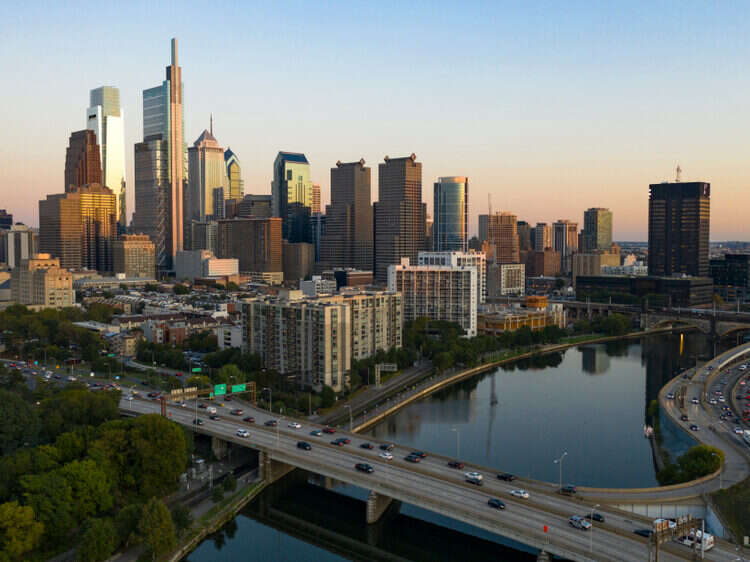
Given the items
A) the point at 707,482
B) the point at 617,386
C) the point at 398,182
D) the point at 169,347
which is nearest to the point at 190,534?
the point at 707,482

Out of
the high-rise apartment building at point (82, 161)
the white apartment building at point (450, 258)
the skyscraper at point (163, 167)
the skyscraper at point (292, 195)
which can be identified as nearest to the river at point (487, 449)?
the white apartment building at point (450, 258)

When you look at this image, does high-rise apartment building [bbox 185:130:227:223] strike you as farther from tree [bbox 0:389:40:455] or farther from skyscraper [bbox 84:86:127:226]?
tree [bbox 0:389:40:455]

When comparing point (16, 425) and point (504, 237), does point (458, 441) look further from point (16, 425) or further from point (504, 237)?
point (504, 237)

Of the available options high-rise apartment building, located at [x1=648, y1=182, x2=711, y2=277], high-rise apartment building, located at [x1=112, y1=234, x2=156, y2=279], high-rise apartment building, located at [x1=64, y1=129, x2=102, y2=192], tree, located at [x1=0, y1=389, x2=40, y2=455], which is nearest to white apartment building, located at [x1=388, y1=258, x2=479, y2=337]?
tree, located at [x1=0, y1=389, x2=40, y2=455]

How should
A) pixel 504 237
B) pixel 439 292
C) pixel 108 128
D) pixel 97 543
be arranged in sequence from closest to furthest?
pixel 97 543 < pixel 439 292 < pixel 504 237 < pixel 108 128

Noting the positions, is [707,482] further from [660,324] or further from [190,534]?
[660,324]

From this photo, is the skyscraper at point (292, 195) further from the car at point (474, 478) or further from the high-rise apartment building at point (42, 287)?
the car at point (474, 478)

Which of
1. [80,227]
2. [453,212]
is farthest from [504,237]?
[80,227]
